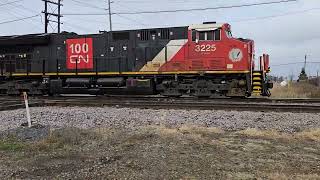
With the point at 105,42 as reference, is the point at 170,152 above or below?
below

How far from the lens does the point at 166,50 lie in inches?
720

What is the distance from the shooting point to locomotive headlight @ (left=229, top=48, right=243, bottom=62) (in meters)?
17.1

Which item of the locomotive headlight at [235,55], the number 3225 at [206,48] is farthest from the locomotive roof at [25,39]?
the locomotive headlight at [235,55]

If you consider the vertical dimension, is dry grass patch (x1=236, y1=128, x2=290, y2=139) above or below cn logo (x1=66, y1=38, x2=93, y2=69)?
below

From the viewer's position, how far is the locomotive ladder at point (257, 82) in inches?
653

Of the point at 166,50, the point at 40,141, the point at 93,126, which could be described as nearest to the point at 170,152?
the point at 40,141

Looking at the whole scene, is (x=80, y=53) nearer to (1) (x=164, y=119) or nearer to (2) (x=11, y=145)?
(1) (x=164, y=119)

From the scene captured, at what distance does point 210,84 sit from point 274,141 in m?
9.39

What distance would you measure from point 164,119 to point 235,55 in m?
7.05

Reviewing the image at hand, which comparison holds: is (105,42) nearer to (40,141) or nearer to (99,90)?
(99,90)

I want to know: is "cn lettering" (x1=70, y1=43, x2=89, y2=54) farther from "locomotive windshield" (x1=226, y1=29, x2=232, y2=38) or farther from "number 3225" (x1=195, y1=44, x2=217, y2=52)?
"locomotive windshield" (x1=226, y1=29, x2=232, y2=38)

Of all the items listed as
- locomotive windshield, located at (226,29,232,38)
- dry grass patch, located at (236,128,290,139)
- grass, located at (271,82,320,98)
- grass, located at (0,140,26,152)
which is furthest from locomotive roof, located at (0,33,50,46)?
dry grass patch, located at (236,128,290,139)

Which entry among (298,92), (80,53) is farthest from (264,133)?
(298,92)

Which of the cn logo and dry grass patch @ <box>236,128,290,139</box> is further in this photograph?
the cn logo
